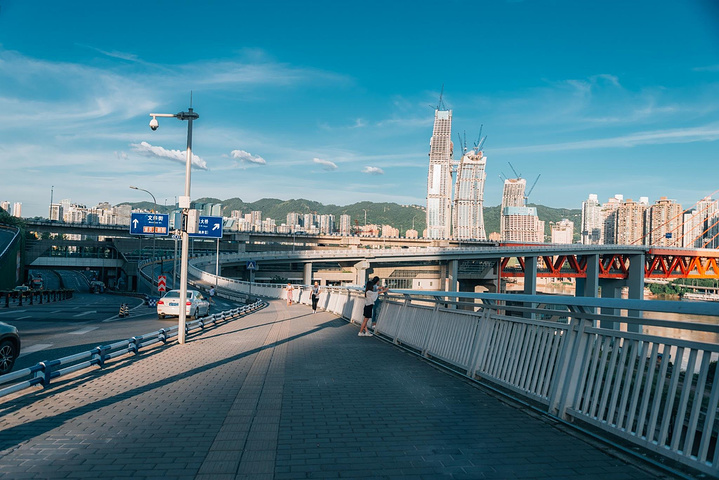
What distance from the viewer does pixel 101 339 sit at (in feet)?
50.0

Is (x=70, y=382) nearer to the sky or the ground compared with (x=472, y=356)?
nearer to the ground

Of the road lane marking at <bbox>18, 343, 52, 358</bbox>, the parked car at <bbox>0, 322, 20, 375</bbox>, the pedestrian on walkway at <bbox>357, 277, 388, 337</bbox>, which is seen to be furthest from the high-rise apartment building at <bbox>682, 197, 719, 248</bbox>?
the parked car at <bbox>0, 322, 20, 375</bbox>

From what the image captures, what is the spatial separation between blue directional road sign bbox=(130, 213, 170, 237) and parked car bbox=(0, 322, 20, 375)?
5.81 m

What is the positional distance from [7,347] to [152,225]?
6.60 meters

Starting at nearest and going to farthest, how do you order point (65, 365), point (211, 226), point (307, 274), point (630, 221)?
point (65, 365)
point (211, 226)
point (307, 274)
point (630, 221)

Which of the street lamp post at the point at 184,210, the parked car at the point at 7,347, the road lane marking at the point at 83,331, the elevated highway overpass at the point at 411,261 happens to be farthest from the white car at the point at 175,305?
the elevated highway overpass at the point at 411,261

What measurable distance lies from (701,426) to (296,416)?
427 cm

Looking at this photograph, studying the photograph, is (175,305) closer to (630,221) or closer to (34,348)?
(34,348)

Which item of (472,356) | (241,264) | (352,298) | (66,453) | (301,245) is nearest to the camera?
(66,453)

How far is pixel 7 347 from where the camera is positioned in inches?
369

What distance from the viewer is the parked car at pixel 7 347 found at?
30.3 ft

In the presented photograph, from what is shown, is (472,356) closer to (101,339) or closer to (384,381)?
(384,381)

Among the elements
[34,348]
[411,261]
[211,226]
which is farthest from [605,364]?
[411,261]

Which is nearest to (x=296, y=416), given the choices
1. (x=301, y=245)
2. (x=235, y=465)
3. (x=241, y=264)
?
(x=235, y=465)
